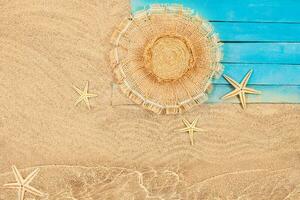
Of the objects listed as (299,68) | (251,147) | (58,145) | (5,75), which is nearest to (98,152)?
(58,145)

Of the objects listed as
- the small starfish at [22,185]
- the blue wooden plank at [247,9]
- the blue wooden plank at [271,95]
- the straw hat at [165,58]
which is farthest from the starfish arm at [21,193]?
the blue wooden plank at [247,9]

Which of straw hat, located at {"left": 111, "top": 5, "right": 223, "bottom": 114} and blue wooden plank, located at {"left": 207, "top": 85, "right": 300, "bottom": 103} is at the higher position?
straw hat, located at {"left": 111, "top": 5, "right": 223, "bottom": 114}

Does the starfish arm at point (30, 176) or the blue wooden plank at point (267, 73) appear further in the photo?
the blue wooden plank at point (267, 73)

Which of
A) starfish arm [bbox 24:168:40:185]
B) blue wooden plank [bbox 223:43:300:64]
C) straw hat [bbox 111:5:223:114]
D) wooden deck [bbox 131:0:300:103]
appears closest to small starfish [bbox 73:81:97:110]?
straw hat [bbox 111:5:223:114]

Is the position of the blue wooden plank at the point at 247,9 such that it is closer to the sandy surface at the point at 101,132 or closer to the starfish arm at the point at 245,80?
the starfish arm at the point at 245,80

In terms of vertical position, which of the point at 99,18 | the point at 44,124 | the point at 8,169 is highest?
the point at 99,18

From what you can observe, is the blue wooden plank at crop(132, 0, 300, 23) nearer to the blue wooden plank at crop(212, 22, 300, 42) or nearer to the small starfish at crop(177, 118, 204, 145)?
the blue wooden plank at crop(212, 22, 300, 42)

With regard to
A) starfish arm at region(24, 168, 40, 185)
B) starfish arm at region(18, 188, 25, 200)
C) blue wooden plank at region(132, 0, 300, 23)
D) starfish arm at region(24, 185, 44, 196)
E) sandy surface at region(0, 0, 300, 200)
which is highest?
blue wooden plank at region(132, 0, 300, 23)

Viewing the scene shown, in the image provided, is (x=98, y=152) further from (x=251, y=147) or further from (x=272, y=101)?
(x=272, y=101)
